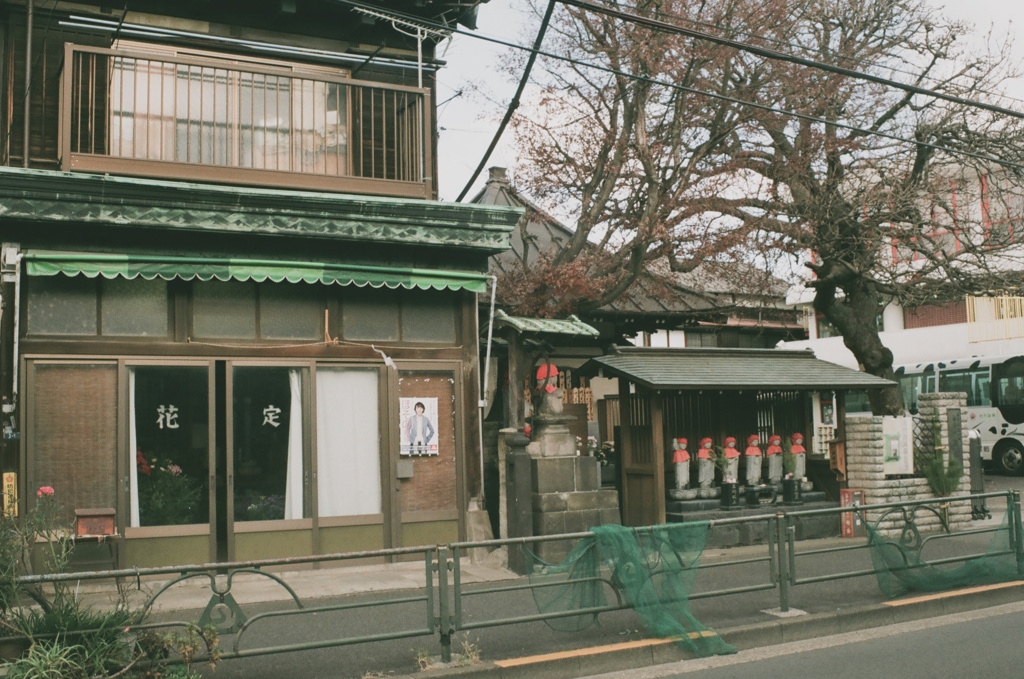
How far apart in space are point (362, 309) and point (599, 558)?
5759mm

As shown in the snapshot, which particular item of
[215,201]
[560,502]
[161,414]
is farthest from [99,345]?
[560,502]

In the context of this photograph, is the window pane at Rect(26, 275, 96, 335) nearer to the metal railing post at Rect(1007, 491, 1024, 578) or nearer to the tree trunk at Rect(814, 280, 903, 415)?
the metal railing post at Rect(1007, 491, 1024, 578)

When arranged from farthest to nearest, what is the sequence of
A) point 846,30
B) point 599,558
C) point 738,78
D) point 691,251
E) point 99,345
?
point 846,30, point 738,78, point 691,251, point 99,345, point 599,558

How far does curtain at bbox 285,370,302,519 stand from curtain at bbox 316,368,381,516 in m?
0.24

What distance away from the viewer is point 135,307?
11.6m

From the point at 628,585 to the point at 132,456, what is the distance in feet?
21.3

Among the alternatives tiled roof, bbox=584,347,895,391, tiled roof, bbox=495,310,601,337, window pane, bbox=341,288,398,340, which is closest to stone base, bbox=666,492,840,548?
tiled roof, bbox=584,347,895,391

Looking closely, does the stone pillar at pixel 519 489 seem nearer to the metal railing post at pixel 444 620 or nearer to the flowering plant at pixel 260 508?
the flowering plant at pixel 260 508

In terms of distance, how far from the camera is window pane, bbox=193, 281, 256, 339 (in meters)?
11.9

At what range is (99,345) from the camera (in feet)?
37.1

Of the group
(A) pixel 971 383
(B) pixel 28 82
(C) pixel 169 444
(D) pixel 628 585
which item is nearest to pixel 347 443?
(C) pixel 169 444

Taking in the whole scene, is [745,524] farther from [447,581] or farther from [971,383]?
[971,383]

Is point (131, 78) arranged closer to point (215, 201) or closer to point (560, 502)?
point (215, 201)

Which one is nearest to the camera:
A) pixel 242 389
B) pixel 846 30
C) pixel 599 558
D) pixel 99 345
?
pixel 599 558
